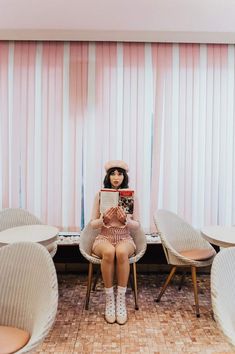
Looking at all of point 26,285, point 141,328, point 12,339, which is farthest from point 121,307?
point 12,339

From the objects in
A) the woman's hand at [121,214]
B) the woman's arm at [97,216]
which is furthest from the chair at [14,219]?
the woman's hand at [121,214]

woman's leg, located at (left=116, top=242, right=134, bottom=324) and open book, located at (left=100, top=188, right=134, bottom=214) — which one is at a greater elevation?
open book, located at (left=100, top=188, right=134, bottom=214)

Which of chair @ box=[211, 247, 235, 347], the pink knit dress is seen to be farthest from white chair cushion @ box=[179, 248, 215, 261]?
chair @ box=[211, 247, 235, 347]

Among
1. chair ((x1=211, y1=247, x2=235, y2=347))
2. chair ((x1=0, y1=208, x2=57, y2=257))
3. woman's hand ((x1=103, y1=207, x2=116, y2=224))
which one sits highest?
woman's hand ((x1=103, y1=207, x2=116, y2=224))

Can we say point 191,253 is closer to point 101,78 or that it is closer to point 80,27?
point 101,78

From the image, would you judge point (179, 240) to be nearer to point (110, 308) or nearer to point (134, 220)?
point (134, 220)

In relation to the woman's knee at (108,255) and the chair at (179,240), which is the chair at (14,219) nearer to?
the woman's knee at (108,255)

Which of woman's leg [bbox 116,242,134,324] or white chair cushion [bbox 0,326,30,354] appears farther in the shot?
woman's leg [bbox 116,242,134,324]

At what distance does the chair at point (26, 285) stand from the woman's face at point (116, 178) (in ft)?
4.12

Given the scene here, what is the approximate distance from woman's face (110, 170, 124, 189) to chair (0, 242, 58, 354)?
1254 mm

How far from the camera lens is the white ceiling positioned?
289cm

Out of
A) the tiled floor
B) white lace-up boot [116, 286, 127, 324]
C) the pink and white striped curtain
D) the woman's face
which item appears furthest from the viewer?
the pink and white striped curtain

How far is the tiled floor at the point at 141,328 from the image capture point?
234cm

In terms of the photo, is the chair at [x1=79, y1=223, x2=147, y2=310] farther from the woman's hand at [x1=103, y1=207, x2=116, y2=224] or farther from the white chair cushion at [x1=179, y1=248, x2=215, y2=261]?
the white chair cushion at [x1=179, y1=248, x2=215, y2=261]
